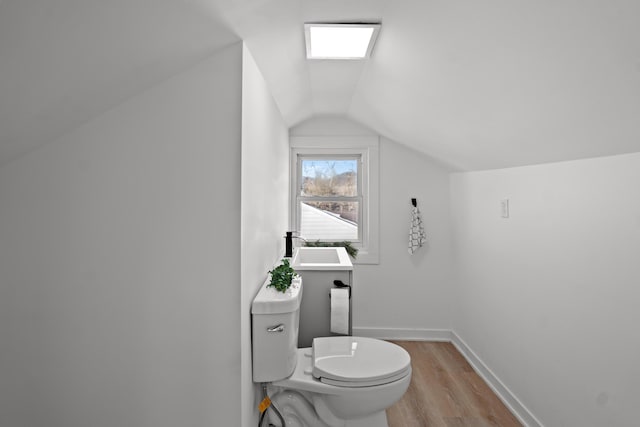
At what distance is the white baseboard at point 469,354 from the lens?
2.17m

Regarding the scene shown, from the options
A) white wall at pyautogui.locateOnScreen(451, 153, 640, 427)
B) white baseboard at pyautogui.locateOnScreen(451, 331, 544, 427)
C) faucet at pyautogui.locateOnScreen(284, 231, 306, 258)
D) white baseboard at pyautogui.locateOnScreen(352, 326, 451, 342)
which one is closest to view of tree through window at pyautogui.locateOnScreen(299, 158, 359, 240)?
faucet at pyautogui.locateOnScreen(284, 231, 306, 258)

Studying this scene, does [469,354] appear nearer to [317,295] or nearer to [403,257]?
[403,257]

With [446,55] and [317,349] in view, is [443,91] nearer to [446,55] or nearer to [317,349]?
[446,55]

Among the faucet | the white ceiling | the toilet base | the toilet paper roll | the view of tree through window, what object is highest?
the white ceiling

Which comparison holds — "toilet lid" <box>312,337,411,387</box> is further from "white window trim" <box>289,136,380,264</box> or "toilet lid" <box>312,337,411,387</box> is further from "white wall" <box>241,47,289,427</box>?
"white window trim" <box>289,136,380,264</box>

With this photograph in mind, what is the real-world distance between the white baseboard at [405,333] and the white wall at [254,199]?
163cm

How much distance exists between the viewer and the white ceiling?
1002 millimetres

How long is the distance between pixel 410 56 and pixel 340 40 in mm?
356

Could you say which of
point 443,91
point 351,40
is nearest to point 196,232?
point 351,40

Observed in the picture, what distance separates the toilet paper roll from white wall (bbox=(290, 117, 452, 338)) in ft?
4.48

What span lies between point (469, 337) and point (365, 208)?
144 cm

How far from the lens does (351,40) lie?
5.99ft

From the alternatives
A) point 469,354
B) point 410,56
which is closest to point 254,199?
point 410,56

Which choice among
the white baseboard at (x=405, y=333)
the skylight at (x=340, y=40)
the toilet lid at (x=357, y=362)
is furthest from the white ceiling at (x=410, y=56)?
the white baseboard at (x=405, y=333)
